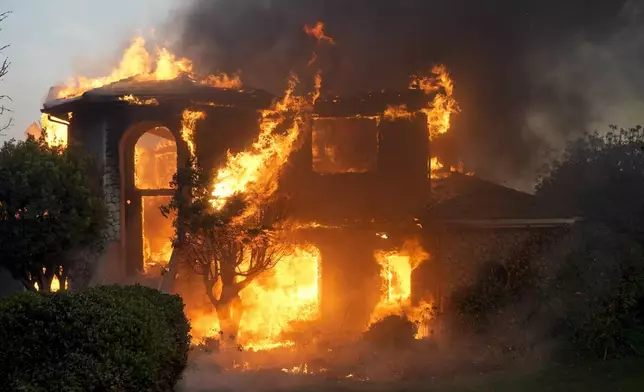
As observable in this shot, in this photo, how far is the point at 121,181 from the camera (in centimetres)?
1767

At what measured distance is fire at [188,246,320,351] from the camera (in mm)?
17297

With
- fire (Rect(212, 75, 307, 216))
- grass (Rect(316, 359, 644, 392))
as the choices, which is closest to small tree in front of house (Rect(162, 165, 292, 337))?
fire (Rect(212, 75, 307, 216))

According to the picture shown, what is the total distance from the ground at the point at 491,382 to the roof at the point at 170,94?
7776 mm

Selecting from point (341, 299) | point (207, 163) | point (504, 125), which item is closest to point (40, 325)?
point (207, 163)

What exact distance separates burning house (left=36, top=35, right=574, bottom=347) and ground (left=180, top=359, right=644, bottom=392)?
3.95 m

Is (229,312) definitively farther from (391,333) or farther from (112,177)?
(112,177)

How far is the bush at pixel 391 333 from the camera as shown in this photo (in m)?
15.3

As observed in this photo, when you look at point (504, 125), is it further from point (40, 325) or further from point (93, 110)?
point (40, 325)

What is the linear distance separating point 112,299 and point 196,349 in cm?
721

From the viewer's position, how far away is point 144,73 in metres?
20.0

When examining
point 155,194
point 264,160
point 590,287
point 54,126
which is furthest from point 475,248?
point 54,126

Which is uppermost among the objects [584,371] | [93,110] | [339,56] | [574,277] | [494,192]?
[339,56]

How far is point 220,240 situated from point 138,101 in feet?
15.3

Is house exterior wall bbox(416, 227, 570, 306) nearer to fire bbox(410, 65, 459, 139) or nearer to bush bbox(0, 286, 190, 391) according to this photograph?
fire bbox(410, 65, 459, 139)
